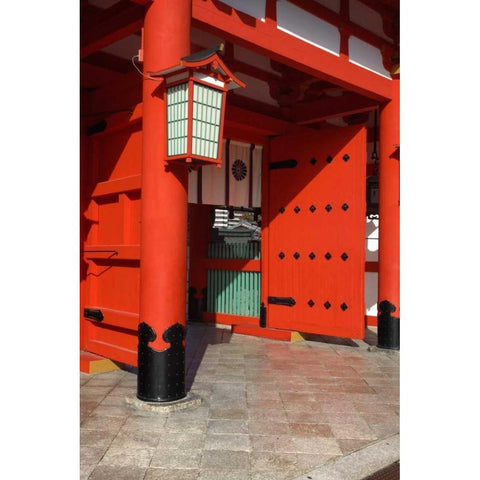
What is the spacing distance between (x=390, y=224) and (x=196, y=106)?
4.09 meters

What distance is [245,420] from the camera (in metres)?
4.31

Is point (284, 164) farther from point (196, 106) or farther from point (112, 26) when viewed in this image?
point (196, 106)

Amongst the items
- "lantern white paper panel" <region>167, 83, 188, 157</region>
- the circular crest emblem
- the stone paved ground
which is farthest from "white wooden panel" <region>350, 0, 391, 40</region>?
the stone paved ground

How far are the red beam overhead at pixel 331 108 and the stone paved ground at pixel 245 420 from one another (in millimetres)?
3716

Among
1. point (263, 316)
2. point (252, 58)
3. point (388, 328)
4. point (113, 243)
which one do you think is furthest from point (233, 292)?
point (252, 58)

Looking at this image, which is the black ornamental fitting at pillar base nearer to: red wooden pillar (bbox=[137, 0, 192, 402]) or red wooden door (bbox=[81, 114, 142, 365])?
red wooden pillar (bbox=[137, 0, 192, 402])

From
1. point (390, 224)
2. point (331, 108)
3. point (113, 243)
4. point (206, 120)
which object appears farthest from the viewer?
point (331, 108)

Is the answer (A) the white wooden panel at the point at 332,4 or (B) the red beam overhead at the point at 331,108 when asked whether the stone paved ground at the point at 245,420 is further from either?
(A) the white wooden panel at the point at 332,4

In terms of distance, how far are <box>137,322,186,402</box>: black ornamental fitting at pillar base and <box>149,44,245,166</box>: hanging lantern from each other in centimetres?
157

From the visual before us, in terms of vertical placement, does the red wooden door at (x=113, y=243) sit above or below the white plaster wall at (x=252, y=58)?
below

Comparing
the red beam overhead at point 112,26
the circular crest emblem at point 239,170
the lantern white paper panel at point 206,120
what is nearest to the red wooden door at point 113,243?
the red beam overhead at point 112,26

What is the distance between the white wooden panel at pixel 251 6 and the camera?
17.1ft

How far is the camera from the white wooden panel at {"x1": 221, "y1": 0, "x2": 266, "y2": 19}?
5.21 meters

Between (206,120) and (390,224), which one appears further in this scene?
(390,224)
